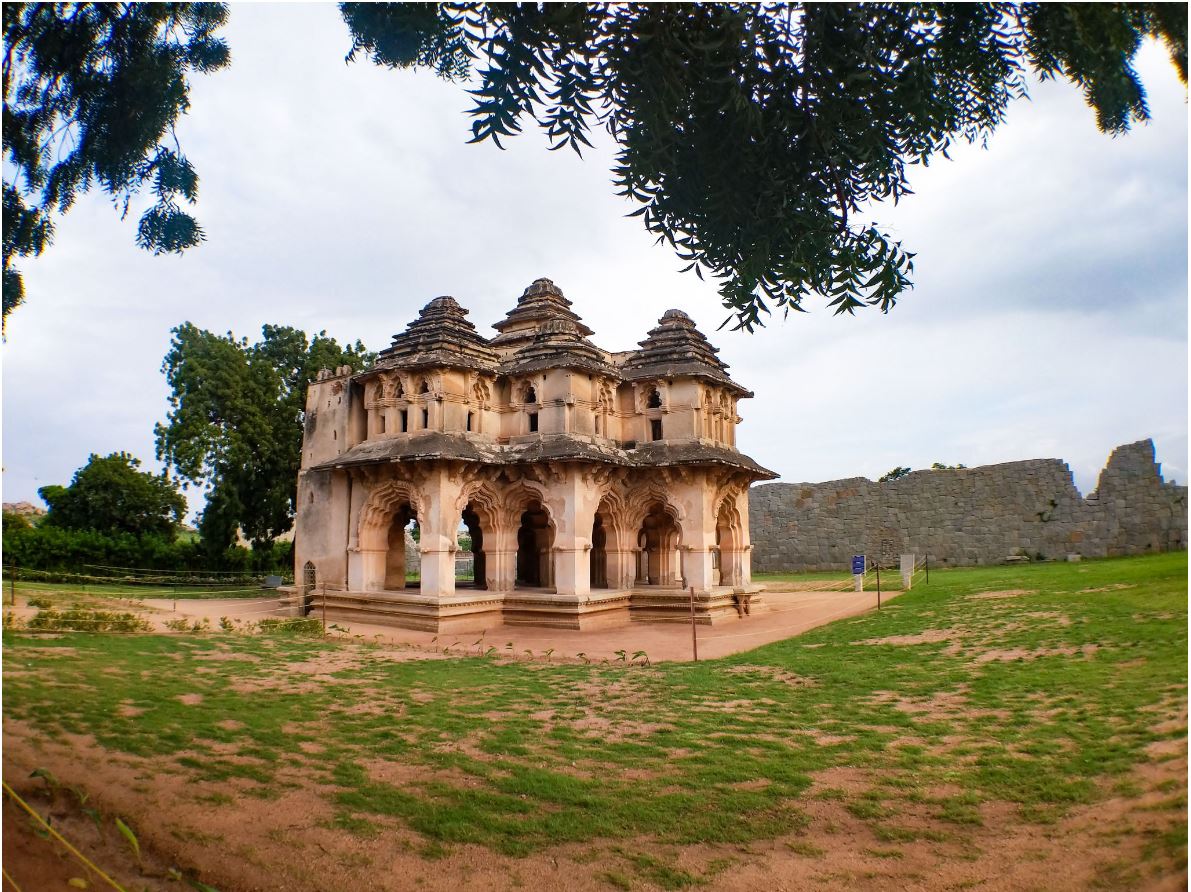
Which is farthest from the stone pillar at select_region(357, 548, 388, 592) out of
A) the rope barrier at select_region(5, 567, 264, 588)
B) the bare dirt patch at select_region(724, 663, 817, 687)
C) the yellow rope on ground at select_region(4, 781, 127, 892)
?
the yellow rope on ground at select_region(4, 781, 127, 892)

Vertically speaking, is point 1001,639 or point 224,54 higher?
point 224,54

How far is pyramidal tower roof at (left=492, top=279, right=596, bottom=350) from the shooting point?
1898 centimetres

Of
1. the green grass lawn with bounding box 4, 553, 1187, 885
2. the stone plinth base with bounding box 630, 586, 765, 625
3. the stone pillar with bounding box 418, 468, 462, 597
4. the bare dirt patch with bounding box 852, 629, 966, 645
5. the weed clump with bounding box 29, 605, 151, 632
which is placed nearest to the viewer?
the green grass lawn with bounding box 4, 553, 1187, 885

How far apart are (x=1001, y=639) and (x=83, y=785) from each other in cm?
828

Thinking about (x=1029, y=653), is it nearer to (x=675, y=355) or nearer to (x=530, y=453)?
(x=530, y=453)

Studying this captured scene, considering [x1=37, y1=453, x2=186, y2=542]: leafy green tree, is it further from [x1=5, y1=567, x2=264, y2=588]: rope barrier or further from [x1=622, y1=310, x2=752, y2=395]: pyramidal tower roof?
[x1=622, y1=310, x2=752, y2=395]: pyramidal tower roof

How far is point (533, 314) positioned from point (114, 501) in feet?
50.4

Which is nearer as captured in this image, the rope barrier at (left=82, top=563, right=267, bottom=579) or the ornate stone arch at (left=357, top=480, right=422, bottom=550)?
the ornate stone arch at (left=357, top=480, right=422, bottom=550)

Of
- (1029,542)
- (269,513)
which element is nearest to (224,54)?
(269,513)

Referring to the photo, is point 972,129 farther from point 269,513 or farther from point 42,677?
point 269,513

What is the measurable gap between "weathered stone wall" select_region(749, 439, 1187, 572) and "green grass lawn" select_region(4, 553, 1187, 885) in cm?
1238

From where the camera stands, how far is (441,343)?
16.2 metres

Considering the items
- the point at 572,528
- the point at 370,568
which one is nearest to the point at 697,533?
the point at 572,528

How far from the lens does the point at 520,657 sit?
456 inches
